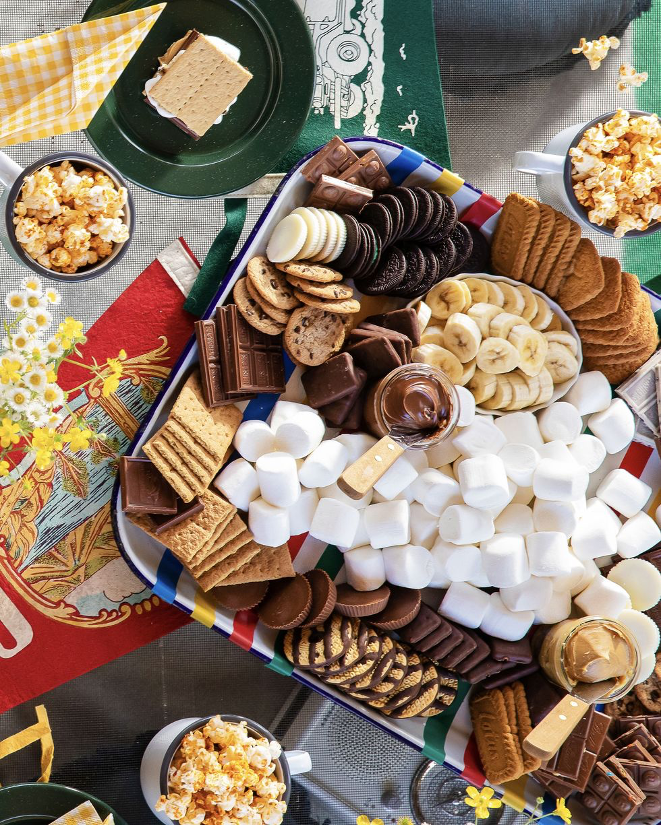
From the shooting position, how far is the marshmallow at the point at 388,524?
1.78m

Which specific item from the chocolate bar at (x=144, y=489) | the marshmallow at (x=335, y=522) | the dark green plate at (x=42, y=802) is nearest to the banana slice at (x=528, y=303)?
the marshmallow at (x=335, y=522)

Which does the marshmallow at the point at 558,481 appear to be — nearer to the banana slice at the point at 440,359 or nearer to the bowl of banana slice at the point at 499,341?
the bowl of banana slice at the point at 499,341

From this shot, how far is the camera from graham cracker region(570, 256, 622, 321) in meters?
1.83

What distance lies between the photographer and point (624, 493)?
6.30 feet

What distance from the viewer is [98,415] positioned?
1880 mm

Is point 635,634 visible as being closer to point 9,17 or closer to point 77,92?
point 77,92

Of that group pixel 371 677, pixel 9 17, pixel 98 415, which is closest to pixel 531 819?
pixel 371 677

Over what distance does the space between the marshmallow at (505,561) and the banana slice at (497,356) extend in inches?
16.5

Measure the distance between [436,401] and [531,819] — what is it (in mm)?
1171

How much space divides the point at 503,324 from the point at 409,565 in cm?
63

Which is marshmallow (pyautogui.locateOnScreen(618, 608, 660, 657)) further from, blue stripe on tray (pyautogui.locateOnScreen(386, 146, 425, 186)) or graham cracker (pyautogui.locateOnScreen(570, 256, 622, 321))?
blue stripe on tray (pyautogui.locateOnScreen(386, 146, 425, 186))

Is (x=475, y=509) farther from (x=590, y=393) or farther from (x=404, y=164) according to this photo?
(x=404, y=164)

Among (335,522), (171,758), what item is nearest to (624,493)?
(335,522)

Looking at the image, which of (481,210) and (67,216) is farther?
(481,210)
